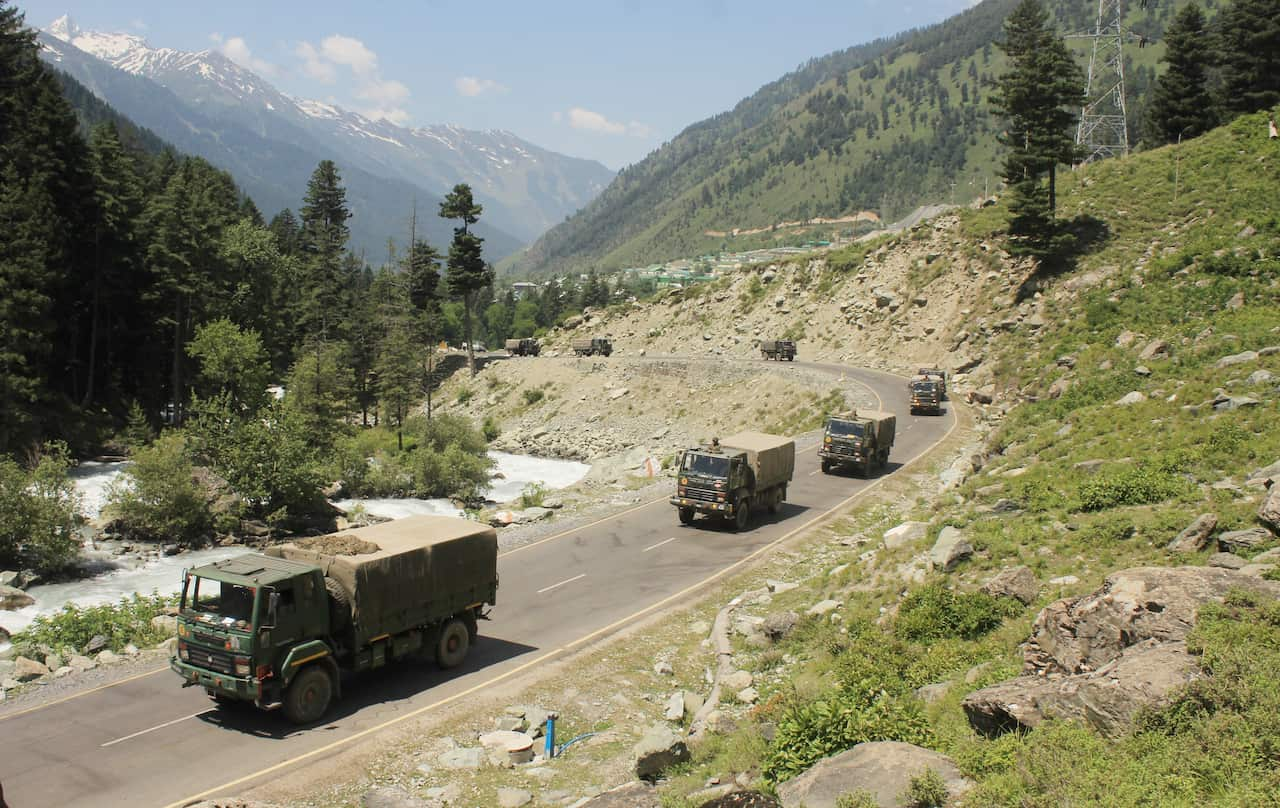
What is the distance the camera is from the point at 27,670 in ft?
55.3

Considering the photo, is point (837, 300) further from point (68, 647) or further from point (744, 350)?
point (68, 647)

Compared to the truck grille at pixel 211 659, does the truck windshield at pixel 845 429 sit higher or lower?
higher

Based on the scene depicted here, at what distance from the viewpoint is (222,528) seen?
34.4 meters

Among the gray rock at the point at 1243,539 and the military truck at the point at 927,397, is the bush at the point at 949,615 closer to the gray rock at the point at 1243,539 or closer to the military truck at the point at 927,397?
the gray rock at the point at 1243,539

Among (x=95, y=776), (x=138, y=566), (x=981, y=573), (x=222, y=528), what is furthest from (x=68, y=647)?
(x=981, y=573)

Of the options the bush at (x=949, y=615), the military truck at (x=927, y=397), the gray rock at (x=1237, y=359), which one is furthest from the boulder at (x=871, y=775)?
the military truck at (x=927, y=397)

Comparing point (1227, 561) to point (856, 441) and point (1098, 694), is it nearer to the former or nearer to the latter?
point (1098, 694)

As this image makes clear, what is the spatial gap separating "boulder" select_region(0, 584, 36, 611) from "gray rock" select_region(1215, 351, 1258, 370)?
34.9 m

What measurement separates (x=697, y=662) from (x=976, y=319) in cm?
5142

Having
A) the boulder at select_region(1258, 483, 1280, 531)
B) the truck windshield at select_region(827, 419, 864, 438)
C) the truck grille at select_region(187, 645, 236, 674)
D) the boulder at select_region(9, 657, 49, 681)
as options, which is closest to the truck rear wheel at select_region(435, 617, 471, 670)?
the truck grille at select_region(187, 645, 236, 674)

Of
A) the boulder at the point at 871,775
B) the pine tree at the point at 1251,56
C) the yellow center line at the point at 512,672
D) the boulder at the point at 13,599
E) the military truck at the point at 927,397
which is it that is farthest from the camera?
the pine tree at the point at 1251,56

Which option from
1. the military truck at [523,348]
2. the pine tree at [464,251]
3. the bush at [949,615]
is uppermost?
the pine tree at [464,251]

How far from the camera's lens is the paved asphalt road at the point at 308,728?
12.5 metres

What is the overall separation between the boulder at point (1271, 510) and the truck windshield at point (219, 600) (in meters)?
16.1
